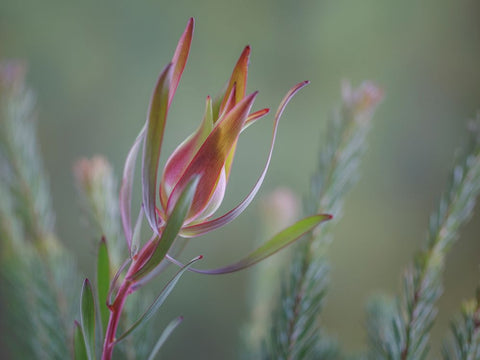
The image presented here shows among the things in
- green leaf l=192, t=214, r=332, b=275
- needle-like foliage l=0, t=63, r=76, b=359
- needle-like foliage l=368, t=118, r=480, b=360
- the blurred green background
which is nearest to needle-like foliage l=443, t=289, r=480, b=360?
needle-like foliage l=368, t=118, r=480, b=360

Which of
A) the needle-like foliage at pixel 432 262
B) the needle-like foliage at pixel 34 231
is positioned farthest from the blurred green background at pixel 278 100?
the needle-like foliage at pixel 432 262

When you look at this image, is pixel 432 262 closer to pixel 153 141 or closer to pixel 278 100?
pixel 153 141

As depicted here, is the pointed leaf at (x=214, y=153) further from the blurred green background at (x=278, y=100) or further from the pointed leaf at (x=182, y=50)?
the blurred green background at (x=278, y=100)

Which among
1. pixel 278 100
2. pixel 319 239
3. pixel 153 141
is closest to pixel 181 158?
pixel 153 141

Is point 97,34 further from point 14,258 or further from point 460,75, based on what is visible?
point 460,75

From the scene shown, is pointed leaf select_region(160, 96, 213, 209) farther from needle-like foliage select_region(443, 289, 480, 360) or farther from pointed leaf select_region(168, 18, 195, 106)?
needle-like foliage select_region(443, 289, 480, 360)

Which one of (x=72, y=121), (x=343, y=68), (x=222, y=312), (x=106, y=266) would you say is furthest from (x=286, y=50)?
(x=106, y=266)
